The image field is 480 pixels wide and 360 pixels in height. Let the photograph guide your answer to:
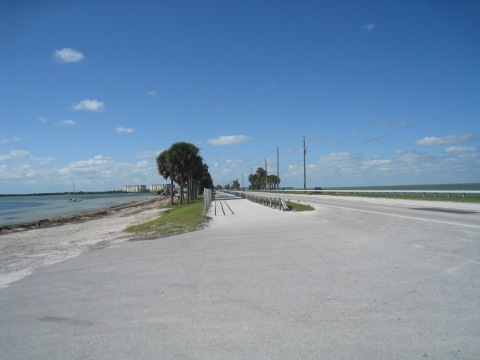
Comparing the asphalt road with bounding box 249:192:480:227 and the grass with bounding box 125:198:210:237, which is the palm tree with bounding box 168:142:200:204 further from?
the asphalt road with bounding box 249:192:480:227

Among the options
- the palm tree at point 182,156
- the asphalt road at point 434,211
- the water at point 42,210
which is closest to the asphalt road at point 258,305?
the asphalt road at point 434,211

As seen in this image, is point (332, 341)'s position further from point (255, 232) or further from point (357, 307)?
point (255, 232)

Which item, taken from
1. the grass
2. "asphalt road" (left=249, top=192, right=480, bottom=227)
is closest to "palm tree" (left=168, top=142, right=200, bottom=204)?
the grass

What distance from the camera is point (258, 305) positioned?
5.30 meters

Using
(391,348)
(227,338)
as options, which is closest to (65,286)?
(227,338)

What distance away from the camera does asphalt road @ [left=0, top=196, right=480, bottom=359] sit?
400 cm

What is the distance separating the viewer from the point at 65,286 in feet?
22.8

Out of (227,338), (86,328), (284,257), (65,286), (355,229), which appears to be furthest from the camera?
(355,229)

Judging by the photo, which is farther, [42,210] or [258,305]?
[42,210]

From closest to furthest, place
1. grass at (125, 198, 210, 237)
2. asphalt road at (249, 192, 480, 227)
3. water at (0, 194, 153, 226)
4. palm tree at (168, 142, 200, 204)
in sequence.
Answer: asphalt road at (249, 192, 480, 227), grass at (125, 198, 210, 237), water at (0, 194, 153, 226), palm tree at (168, 142, 200, 204)

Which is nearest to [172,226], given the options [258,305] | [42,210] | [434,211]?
[258,305]

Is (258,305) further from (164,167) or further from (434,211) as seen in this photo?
(164,167)

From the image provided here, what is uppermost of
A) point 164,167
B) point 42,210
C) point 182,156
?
point 182,156

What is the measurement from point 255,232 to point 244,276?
6.48m
